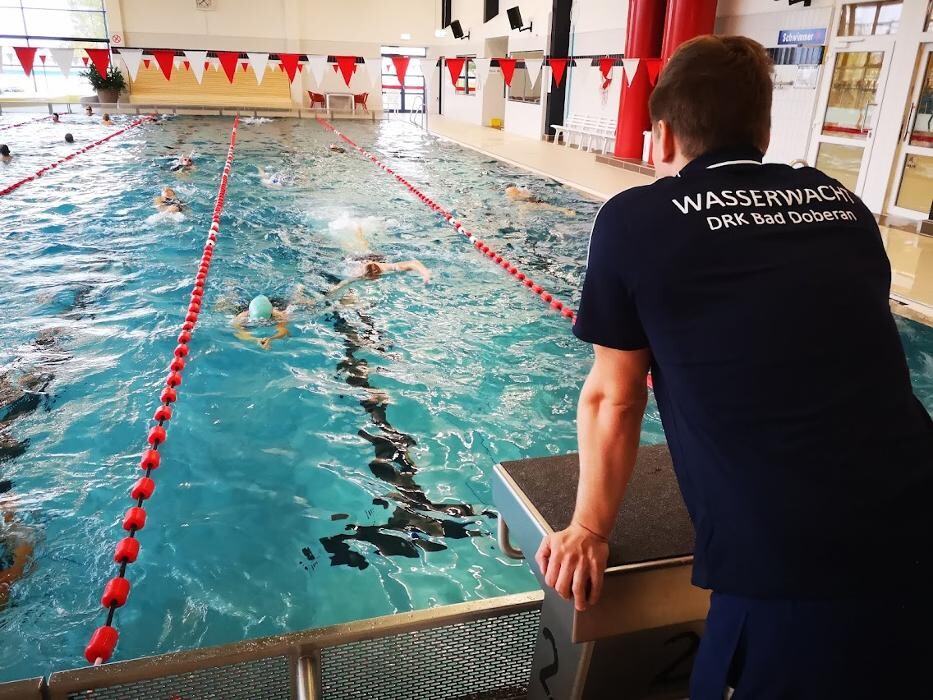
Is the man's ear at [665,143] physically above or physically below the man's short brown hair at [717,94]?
below

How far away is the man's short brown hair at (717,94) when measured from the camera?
0.99 metres

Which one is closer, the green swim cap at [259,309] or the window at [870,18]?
the green swim cap at [259,309]

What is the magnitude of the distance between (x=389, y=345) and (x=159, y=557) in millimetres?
2244

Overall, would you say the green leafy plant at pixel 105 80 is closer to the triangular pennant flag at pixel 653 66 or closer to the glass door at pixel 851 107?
the triangular pennant flag at pixel 653 66

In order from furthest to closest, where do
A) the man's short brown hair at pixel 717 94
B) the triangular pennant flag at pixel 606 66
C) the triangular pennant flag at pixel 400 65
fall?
the triangular pennant flag at pixel 400 65 < the triangular pennant flag at pixel 606 66 < the man's short brown hair at pixel 717 94

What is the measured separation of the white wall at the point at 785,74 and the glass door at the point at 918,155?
1.48m

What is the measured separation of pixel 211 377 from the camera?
4176 millimetres

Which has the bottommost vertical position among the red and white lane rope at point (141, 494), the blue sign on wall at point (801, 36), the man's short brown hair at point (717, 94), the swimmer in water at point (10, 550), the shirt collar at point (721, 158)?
the swimmer in water at point (10, 550)

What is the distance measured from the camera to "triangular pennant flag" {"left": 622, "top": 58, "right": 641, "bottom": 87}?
11.0 m

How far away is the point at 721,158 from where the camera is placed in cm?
100

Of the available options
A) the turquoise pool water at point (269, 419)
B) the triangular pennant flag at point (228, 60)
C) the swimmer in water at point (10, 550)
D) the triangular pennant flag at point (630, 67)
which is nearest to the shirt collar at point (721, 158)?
the turquoise pool water at point (269, 419)

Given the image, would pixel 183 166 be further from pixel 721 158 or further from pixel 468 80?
pixel 468 80

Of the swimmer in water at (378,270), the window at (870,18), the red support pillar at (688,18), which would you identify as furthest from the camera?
the red support pillar at (688,18)

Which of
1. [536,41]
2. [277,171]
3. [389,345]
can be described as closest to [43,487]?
[389,345]
